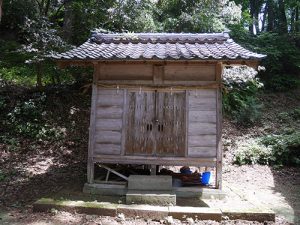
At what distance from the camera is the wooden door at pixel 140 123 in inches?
325

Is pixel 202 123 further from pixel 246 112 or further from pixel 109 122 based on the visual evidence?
pixel 246 112

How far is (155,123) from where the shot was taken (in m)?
8.30

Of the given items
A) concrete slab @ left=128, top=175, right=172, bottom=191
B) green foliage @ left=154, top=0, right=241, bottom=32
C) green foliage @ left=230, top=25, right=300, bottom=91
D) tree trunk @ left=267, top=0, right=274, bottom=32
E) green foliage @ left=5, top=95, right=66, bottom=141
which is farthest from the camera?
tree trunk @ left=267, top=0, right=274, bottom=32

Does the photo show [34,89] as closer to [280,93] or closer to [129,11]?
[129,11]

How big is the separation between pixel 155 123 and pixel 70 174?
342 cm

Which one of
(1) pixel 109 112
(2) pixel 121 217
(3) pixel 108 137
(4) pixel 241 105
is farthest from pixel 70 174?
(4) pixel 241 105

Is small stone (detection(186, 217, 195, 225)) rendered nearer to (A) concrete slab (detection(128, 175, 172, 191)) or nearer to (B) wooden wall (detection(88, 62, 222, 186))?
(A) concrete slab (detection(128, 175, 172, 191))

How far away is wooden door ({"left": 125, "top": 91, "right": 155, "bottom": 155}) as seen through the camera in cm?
827

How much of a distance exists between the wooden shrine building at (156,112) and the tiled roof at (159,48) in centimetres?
12

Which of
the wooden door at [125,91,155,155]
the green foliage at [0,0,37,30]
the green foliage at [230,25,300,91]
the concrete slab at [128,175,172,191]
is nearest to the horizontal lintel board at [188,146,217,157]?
the concrete slab at [128,175,172,191]

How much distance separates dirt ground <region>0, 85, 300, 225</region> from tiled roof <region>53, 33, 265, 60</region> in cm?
346

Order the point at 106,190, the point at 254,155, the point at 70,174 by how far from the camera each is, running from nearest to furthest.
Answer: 1. the point at 106,190
2. the point at 70,174
3. the point at 254,155

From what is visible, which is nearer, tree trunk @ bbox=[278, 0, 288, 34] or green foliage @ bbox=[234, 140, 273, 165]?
green foliage @ bbox=[234, 140, 273, 165]

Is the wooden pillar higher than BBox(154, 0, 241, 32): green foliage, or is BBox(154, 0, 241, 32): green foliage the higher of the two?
BBox(154, 0, 241, 32): green foliage
